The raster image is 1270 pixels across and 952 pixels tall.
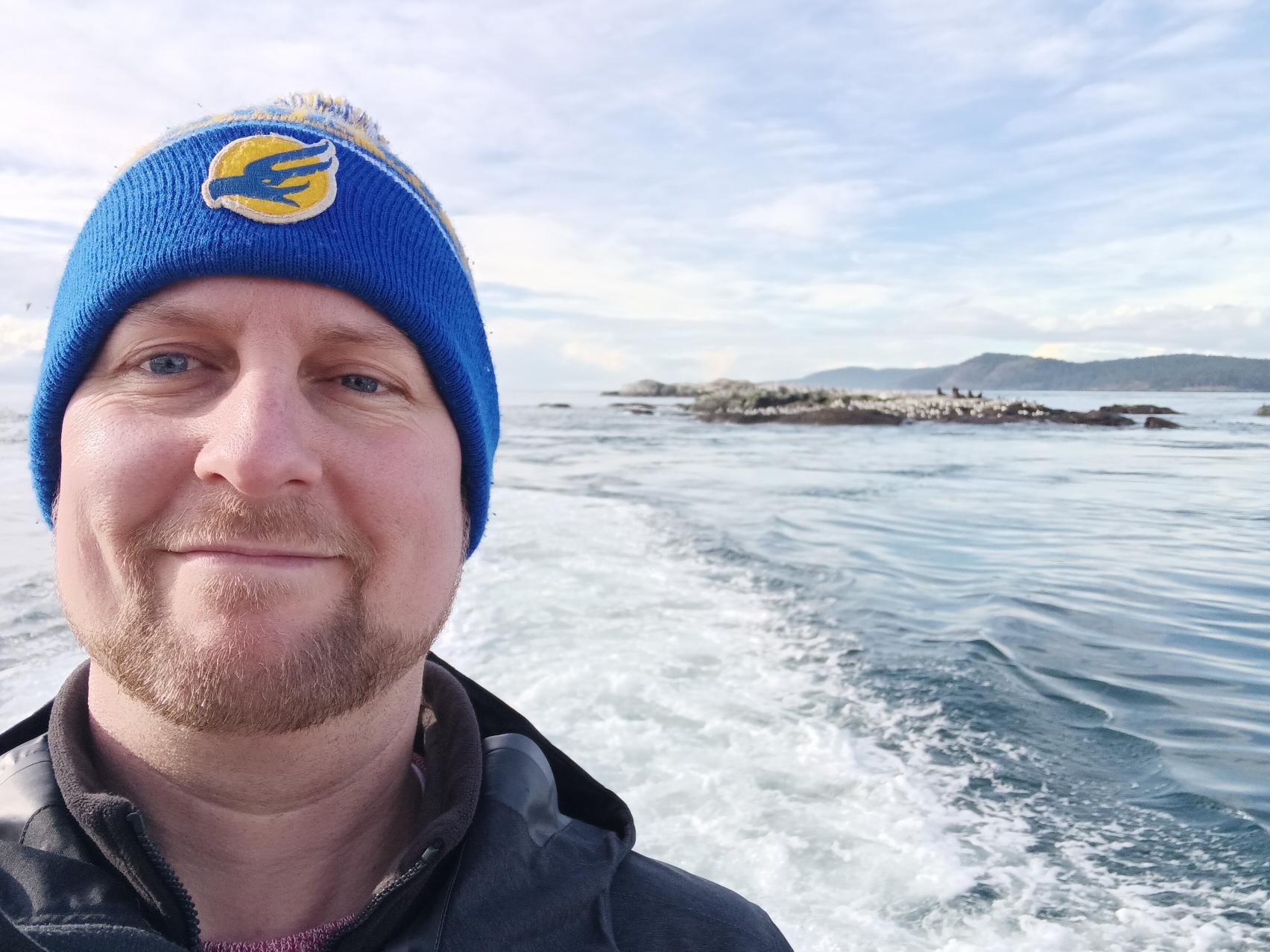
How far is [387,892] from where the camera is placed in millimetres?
1510

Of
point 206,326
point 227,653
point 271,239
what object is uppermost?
point 271,239

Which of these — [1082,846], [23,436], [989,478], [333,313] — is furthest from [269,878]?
[23,436]

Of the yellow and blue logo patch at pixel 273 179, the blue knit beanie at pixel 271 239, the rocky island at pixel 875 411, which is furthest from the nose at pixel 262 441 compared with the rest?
the rocky island at pixel 875 411

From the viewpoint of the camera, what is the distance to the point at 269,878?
1.67m

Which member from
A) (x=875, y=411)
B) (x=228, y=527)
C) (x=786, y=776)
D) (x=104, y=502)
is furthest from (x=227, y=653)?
(x=875, y=411)

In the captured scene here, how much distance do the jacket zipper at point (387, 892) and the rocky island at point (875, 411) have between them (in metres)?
36.2

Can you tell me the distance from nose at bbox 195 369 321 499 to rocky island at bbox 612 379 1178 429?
119ft

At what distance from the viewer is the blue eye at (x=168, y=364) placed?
66.9 inches

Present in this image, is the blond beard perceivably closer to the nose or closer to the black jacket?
the nose

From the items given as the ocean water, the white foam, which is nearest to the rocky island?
the ocean water

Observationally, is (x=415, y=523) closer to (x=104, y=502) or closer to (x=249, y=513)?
(x=249, y=513)

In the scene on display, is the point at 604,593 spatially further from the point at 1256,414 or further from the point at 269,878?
the point at 1256,414

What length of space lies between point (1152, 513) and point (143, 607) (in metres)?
14.7

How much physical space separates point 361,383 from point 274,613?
52cm
